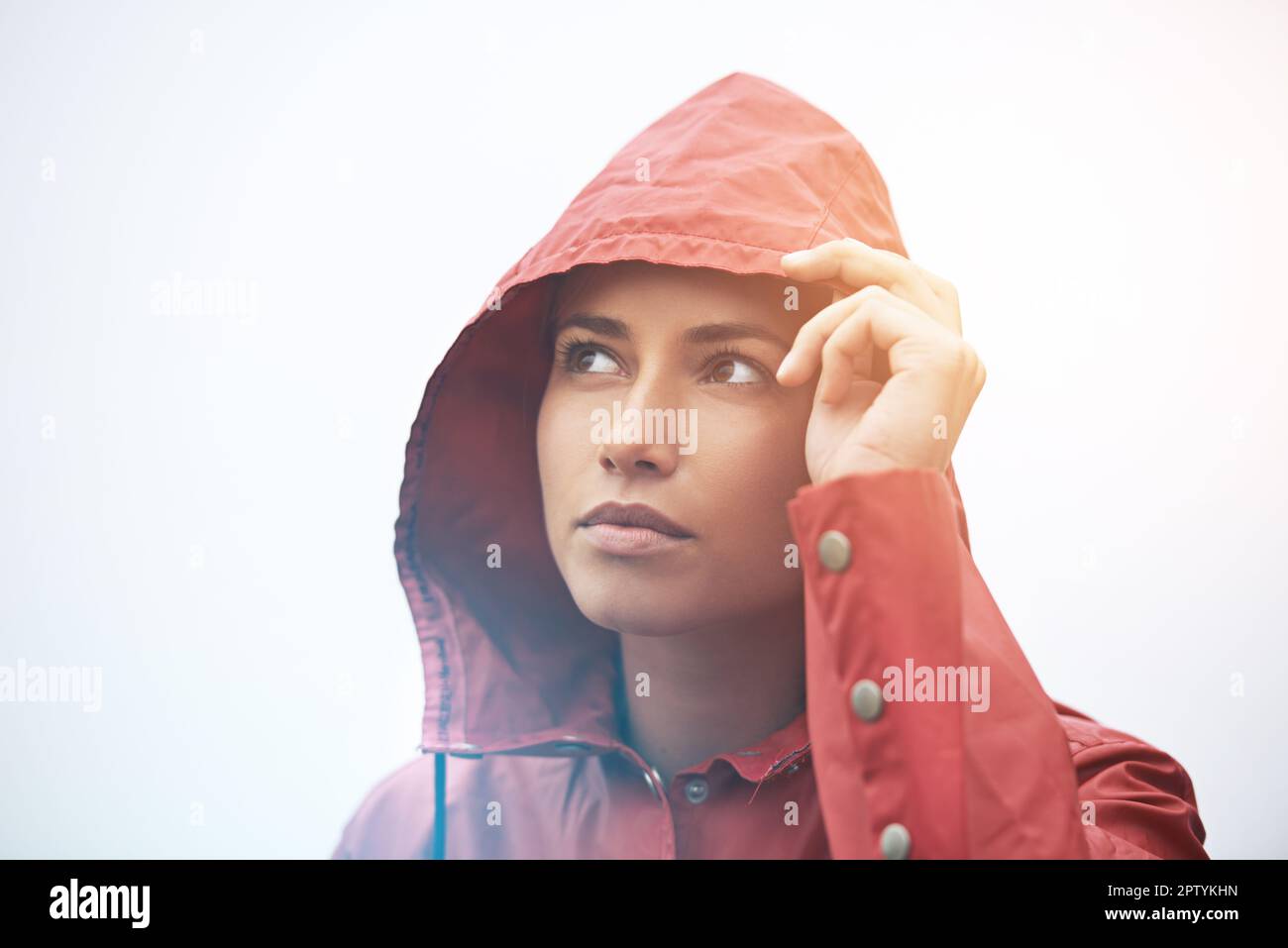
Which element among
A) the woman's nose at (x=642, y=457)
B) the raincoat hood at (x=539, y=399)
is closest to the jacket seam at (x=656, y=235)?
the raincoat hood at (x=539, y=399)

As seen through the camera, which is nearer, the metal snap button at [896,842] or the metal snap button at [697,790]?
the metal snap button at [896,842]

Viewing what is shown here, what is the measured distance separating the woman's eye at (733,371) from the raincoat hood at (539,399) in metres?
0.10

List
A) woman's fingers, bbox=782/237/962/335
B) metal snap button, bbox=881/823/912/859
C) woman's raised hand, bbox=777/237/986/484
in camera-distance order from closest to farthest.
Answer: metal snap button, bbox=881/823/912/859, woman's raised hand, bbox=777/237/986/484, woman's fingers, bbox=782/237/962/335

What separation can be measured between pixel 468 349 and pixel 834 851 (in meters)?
0.68

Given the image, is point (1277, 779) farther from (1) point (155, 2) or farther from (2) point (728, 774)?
(1) point (155, 2)

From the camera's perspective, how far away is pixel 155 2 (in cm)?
142

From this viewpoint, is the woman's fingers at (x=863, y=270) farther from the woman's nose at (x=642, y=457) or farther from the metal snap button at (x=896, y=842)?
the metal snap button at (x=896, y=842)

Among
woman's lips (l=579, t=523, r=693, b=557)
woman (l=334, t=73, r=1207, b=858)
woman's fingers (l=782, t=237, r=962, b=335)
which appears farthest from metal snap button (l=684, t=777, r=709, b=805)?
woman's fingers (l=782, t=237, r=962, b=335)

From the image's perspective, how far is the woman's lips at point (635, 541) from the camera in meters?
0.96

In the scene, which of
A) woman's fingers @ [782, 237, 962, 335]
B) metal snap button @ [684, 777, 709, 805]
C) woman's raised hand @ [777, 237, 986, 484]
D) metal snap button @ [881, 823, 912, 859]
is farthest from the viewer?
metal snap button @ [684, 777, 709, 805]

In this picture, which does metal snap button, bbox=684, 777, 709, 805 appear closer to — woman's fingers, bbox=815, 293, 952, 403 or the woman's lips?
the woman's lips

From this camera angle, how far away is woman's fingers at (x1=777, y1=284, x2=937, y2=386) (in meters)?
0.87

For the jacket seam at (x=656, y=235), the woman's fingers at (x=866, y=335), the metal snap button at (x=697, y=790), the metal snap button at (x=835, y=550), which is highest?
the jacket seam at (x=656, y=235)
